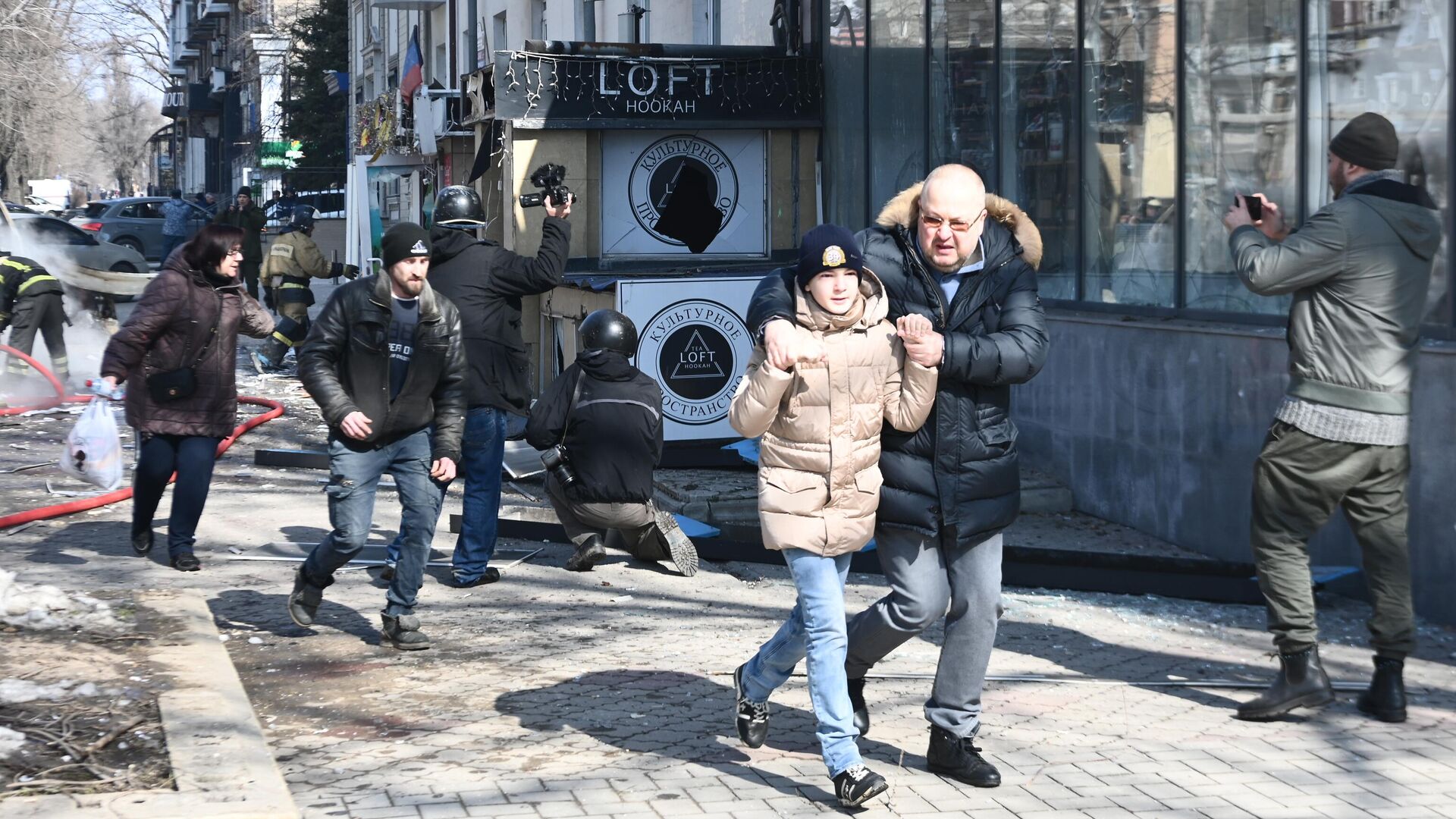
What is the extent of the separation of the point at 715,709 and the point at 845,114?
29.2 ft

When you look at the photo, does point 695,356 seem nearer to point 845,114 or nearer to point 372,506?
point 845,114

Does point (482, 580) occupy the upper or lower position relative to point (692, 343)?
lower

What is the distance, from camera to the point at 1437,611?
283 inches

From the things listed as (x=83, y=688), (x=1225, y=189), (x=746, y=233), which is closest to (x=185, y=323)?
(x=83, y=688)

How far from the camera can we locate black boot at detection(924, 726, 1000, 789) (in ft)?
16.1

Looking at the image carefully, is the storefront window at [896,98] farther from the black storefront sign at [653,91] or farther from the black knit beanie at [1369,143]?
the black knit beanie at [1369,143]

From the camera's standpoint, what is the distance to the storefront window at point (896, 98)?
1272 cm

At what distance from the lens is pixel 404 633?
22.1ft

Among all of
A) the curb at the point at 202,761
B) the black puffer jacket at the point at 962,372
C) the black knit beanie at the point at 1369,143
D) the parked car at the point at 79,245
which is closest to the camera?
the curb at the point at 202,761

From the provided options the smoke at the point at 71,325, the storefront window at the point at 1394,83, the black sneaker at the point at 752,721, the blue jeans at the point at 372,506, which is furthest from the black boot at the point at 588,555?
the smoke at the point at 71,325

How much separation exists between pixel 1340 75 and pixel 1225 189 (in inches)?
41.9

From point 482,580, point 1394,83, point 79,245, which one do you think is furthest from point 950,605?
point 79,245

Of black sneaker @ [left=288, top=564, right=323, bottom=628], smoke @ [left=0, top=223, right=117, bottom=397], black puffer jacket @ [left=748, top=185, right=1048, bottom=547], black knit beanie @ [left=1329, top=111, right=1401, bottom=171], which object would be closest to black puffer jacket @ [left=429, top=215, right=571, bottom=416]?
black sneaker @ [left=288, top=564, right=323, bottom=628]

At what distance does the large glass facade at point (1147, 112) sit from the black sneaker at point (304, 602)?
4.90 metres
